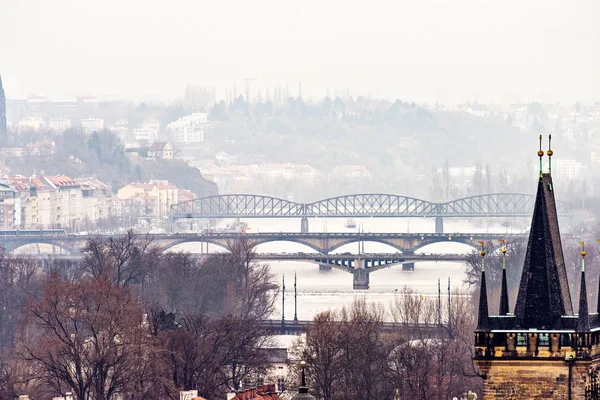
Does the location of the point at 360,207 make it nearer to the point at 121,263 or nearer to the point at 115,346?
the point at 121,263

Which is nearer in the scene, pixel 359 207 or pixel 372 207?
pixel 372 207

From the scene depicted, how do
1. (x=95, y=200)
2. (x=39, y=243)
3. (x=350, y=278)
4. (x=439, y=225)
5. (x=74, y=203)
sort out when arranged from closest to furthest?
(x=350, y=278)
(x=39, y=243)
(x=439, y=225)
(x=74, y=203)
(x=95, y=200)

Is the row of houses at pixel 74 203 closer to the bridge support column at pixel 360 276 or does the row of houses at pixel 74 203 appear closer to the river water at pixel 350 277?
the river water at pixel 350 277

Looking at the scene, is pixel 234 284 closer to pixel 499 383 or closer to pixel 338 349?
pixel 338 349

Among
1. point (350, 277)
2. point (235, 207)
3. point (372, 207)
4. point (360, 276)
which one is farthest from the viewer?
point (235, 207)

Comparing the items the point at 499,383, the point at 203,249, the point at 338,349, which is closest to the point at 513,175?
the point at 203,249

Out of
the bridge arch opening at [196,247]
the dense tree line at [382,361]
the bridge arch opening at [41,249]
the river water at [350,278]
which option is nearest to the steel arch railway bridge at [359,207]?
the river water at [350,278]

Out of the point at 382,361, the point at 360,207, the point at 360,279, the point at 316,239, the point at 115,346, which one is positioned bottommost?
the point at 382,361

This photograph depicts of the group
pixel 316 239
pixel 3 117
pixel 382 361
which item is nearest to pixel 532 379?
pixel 382 361
